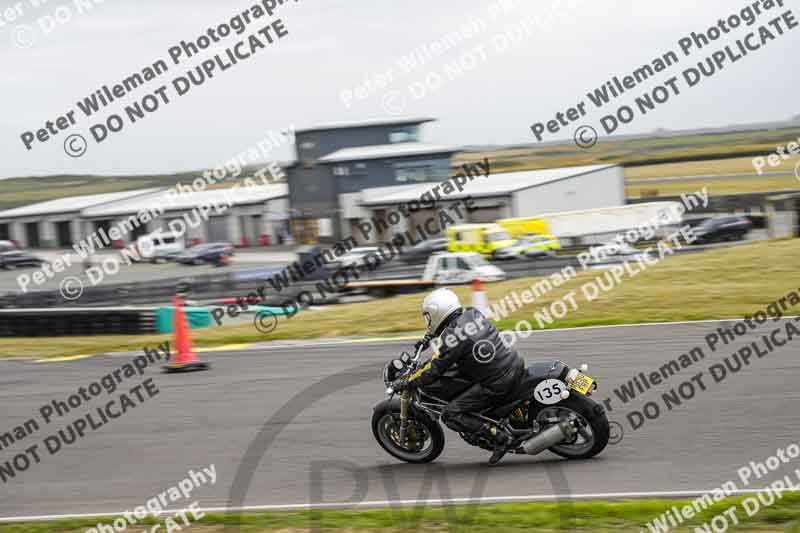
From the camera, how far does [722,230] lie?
37.1 metres

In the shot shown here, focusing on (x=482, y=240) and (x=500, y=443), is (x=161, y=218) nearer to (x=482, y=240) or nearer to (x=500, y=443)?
(x=482, y=240)

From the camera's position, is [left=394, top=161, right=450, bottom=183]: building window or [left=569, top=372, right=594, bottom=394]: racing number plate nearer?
[left=569, top=372, right=594, bottom=394]: racing number plate

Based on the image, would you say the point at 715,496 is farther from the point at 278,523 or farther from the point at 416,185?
the point at 416,185

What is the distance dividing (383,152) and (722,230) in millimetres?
26203

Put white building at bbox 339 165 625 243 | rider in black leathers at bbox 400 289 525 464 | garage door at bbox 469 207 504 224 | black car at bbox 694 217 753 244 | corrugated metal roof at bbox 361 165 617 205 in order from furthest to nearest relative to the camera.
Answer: corrugated metal roof at bbox 361 165 617 205, garage door at bbox 469 207 504 224, white building at bbox 339 165 625 243, black car at bbox 694 217 753 244, rider in black leathers at bbox 400 289 525 464

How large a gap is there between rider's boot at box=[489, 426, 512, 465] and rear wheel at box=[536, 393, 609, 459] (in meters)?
0.28

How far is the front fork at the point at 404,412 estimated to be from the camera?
282 inches

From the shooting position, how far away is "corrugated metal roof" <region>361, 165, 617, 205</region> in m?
51.7

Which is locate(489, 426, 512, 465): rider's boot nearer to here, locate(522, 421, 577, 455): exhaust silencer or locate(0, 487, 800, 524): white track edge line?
locate(522, 421, 577, 455): exhaust silencer

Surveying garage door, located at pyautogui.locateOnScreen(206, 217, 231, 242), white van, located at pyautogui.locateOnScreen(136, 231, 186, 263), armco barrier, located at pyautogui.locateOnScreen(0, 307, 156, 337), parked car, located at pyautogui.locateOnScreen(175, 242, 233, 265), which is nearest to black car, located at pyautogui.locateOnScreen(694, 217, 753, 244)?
parked car, located at pyautogui.locateOnScreen(175, 242, 233, 265)

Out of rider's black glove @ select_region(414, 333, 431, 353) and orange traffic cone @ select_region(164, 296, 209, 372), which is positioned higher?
rider's black glove @ select_region(414, 333, 431, 353)

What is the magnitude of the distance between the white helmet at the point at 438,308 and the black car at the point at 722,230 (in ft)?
104

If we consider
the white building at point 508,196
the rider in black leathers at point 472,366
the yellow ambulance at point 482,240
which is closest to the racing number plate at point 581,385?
the rider in black leathers at point 472,366

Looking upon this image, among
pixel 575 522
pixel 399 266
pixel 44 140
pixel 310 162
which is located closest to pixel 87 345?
pixel 44 140
